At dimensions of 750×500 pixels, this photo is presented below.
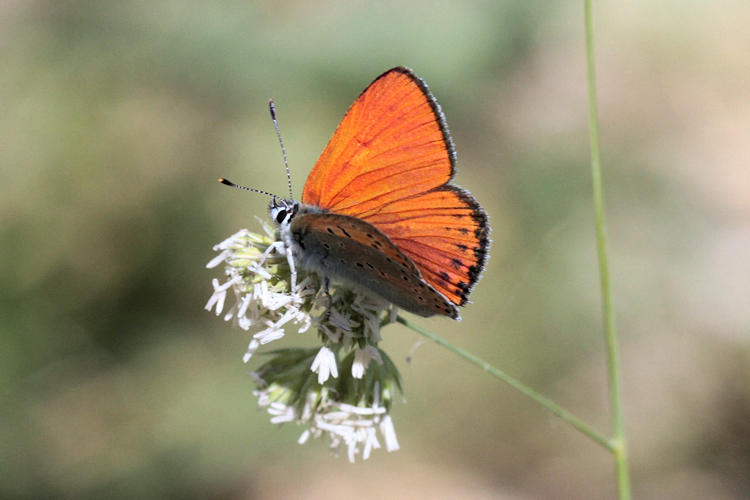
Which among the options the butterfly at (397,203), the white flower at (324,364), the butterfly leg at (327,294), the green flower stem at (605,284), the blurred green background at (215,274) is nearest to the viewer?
the green flower stem at (605,284)

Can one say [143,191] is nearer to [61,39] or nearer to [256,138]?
[256,138]

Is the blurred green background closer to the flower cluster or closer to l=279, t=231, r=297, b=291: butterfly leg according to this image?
the flower cluster

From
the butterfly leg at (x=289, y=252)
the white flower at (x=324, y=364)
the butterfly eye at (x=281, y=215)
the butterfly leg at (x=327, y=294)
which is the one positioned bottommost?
the white flower at (x=324, y=364)

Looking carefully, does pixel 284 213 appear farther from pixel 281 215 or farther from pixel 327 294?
pixel 327 294

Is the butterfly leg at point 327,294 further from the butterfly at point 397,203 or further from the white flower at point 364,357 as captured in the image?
the white flower at point 364,357

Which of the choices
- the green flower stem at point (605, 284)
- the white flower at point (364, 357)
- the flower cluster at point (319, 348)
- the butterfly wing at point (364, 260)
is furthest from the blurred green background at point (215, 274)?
the green flower stem at point (605, 284)

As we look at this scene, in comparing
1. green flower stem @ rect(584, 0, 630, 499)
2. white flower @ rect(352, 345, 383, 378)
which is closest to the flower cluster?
white flower @ rect(352, 345, 383, 378)

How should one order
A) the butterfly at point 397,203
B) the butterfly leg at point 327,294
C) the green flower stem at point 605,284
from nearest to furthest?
the green flower stem at point 605,284 → the butterfly at point 397,203 → the butterfly leg at point 327,294
